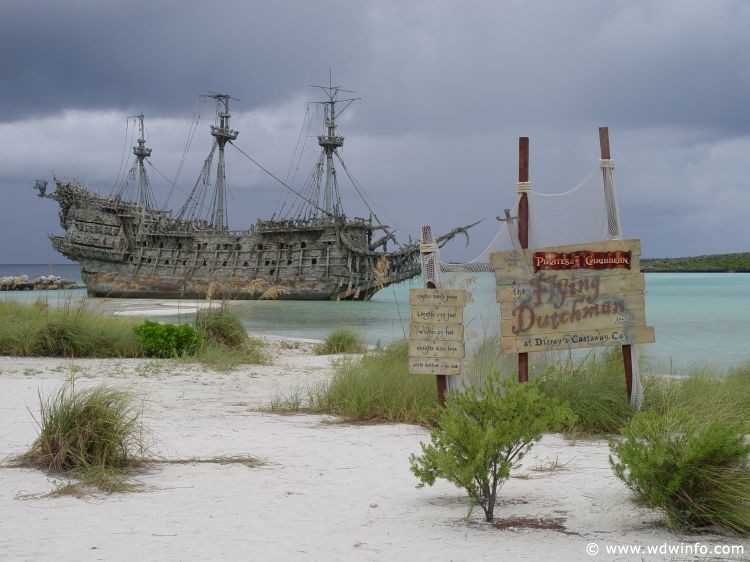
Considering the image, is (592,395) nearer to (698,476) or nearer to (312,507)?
(698,476)

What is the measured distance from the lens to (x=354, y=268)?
48.2 m

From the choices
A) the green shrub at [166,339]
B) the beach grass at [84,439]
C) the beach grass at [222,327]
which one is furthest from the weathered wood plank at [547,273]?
the beach grass at [222,327]

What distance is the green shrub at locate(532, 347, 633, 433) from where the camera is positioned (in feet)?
22.4

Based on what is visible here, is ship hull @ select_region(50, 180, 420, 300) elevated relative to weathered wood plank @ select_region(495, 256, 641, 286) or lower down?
elevated

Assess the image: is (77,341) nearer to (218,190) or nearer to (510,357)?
(510,357)

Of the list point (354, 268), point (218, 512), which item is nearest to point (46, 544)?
point (218, 512)

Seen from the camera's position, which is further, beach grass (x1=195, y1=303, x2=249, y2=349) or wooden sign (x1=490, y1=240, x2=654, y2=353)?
beach grass (x1=195, y1=303, x2=249, y2=349)

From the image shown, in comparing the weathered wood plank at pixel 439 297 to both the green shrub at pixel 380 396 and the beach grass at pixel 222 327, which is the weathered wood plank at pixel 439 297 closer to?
the green shrub at pixel 380 396

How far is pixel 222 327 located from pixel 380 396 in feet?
21.5

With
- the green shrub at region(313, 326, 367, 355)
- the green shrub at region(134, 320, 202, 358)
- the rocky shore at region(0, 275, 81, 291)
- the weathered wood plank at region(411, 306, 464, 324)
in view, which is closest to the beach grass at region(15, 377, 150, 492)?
the weathered wood plank at region(411, 306, 464, 324)

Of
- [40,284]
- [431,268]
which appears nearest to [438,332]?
[431,268]

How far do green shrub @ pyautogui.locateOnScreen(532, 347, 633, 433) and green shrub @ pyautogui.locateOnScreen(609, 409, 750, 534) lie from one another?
95.7 inches

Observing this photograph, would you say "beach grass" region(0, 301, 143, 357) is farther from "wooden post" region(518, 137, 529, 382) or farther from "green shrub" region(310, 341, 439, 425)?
"wooden post" region(518, 137, 529, 382)

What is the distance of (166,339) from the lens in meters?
12.6
